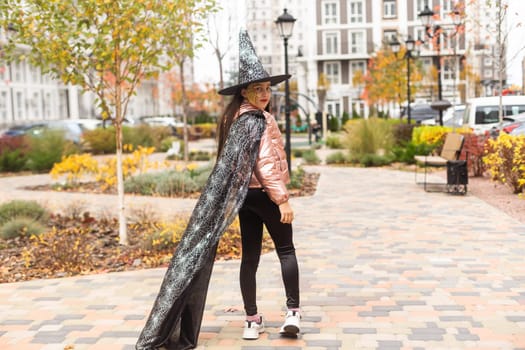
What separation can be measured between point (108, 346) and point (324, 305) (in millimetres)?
1612

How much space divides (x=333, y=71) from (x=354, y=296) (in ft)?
179

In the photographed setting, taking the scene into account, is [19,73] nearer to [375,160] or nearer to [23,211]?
[375,160]

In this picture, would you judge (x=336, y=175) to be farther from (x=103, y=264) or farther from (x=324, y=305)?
(x=324, y=305)

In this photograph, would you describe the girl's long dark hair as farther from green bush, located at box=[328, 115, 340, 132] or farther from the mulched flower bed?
green bush, located at box=[328, 115, 340, 132]

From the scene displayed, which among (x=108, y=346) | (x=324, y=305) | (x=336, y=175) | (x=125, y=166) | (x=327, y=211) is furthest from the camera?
(x=336, y=175)

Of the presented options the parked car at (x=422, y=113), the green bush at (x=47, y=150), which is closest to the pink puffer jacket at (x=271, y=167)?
the green bush at (x=47, y=150)

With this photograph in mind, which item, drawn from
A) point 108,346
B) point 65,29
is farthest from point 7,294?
point 65,29

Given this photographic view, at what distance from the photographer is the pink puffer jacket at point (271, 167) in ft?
14.1

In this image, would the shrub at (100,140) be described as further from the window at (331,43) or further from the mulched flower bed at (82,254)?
the window at (331,43)

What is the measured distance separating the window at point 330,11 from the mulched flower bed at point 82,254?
50.1 m

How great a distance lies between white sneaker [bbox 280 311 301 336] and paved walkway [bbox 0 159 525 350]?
64mm

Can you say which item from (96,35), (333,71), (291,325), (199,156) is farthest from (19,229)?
(333,71)

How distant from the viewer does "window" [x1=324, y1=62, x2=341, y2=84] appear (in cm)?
5897

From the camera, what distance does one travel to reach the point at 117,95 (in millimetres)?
→ 8305
